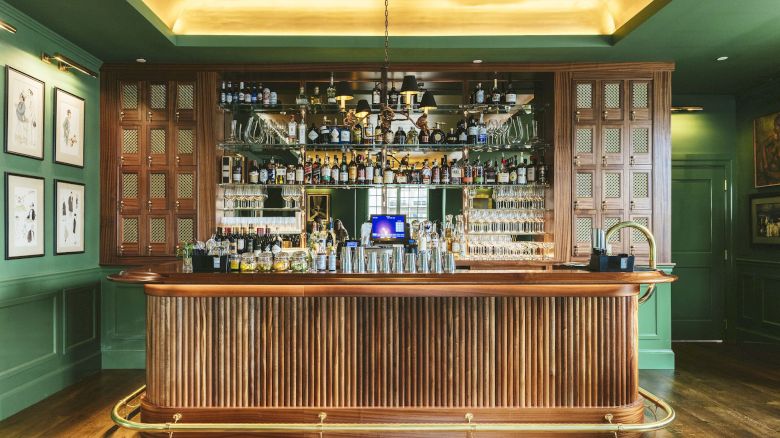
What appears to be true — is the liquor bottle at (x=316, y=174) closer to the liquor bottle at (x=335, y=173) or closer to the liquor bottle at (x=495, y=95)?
the liquor bottle at (x=335, y=173)

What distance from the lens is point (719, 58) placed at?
214 inches

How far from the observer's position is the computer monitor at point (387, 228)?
5500 millimetres

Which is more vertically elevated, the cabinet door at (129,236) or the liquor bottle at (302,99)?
the liquor bottle at (302,99)

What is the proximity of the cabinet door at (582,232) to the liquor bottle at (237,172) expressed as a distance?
367 centimetres

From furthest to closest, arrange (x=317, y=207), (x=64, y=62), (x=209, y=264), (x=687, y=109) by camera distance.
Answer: (x=687, y=109) < (x=317, y=207) < (x=64, y=62) < (x=209, y=264)

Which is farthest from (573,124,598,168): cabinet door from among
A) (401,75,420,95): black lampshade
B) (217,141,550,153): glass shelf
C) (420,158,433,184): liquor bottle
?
(401,75,420,95): black lampshade

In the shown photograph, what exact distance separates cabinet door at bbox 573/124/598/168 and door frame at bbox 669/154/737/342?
209 centimetres

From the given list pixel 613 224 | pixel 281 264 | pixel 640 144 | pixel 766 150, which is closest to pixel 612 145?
pixel 640 144

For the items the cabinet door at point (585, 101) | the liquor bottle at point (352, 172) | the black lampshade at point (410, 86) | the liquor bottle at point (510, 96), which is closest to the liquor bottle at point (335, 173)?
the liquor bottle at point (352, 172)

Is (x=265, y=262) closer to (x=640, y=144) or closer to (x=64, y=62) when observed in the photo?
(x=64, y=62)

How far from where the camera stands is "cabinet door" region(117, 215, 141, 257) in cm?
556

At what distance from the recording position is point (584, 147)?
18.5 ft

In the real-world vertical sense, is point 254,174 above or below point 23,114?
below

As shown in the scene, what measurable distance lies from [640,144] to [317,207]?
3671 millimetres
